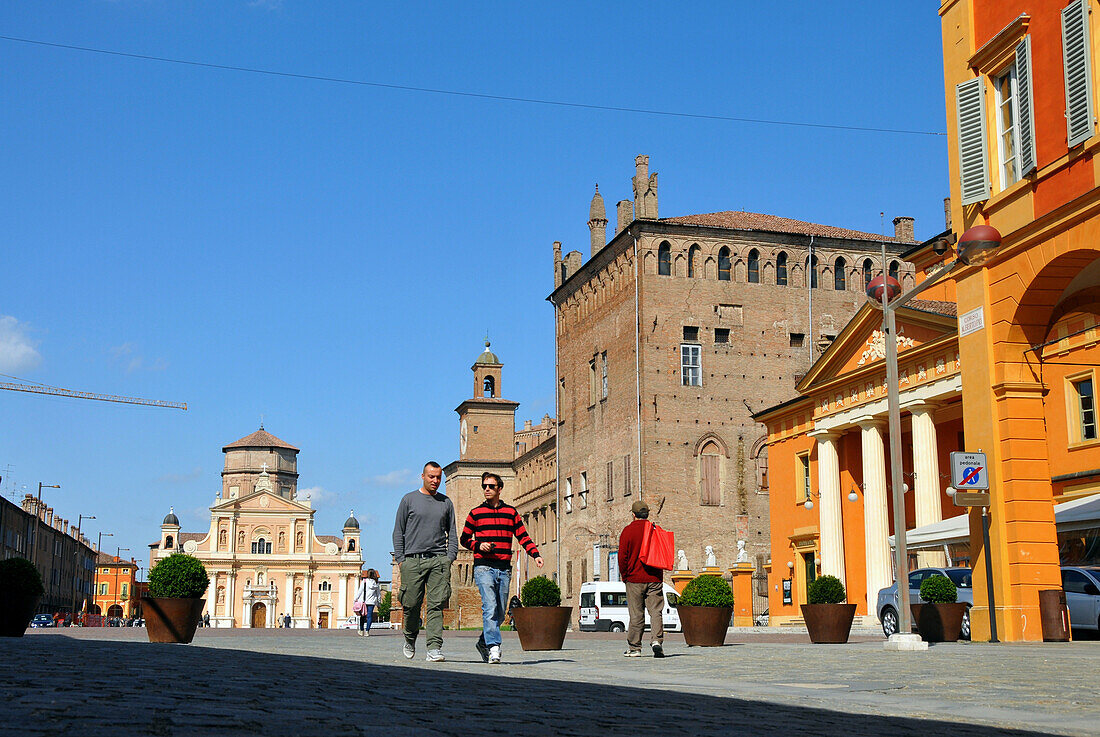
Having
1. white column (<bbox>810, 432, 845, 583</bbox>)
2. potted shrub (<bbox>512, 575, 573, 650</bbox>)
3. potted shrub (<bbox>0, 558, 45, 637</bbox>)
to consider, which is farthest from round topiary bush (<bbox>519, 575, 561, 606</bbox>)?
white column (<bbox>810, 432, 845, 583</bbox>)

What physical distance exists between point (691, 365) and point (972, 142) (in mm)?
35358

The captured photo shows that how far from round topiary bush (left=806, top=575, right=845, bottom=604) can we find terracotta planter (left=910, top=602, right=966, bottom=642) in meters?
1.36

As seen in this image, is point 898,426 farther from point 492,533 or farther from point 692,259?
point 692,259

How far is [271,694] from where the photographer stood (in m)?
6.38

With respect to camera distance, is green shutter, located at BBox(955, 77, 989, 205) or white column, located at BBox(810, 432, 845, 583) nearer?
green shutter, located at BBox(955, 77, 989, 205)

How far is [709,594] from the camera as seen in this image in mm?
17281

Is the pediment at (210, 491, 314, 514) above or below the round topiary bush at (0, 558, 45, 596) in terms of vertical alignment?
above

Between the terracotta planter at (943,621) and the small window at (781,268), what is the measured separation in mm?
36642

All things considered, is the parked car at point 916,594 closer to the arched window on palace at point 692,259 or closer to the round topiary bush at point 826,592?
the round topiary bush at point 826,592

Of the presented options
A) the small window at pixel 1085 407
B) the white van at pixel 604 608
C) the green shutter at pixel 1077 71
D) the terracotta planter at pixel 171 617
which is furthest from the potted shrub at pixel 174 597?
the white van at pixel 604 608

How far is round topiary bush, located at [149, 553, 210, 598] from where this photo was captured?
52.4 feet

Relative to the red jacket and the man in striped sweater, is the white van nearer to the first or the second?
the red jacket

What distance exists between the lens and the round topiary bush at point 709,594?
17.2 m

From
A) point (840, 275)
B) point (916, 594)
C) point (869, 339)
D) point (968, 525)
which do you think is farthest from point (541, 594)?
point (840, 275)
